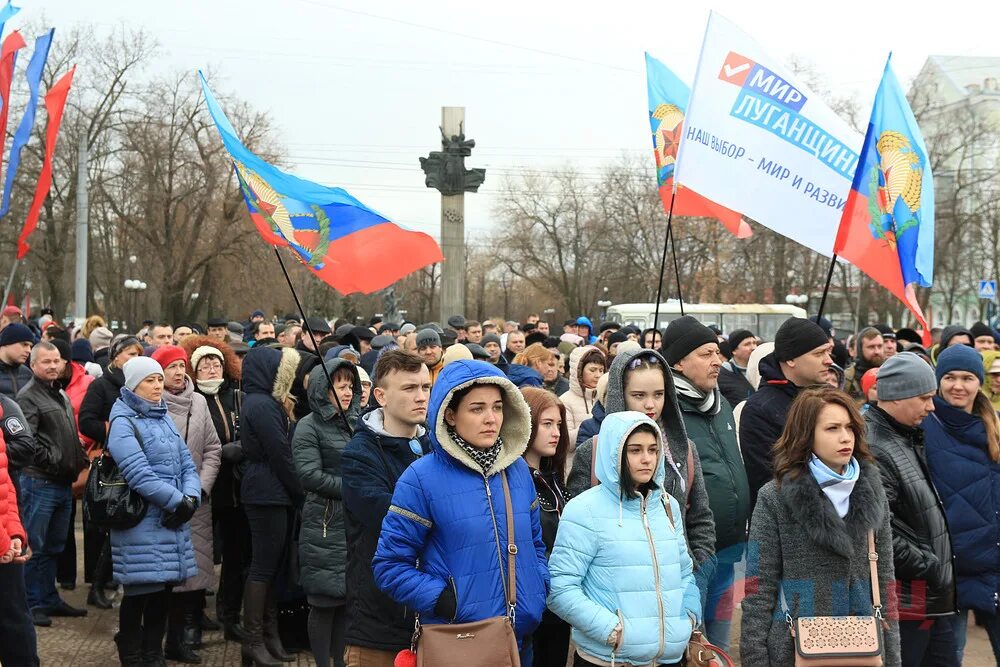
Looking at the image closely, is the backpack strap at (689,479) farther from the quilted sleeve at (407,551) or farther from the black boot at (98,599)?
the black boot at (98,599)

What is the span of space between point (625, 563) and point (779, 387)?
177 cm

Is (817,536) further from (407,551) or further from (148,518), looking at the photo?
(148,518)

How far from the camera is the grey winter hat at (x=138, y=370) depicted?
252 inches

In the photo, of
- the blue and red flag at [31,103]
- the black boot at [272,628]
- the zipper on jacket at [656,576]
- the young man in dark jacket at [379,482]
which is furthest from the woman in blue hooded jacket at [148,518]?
the zipper on jacket at [656,576]

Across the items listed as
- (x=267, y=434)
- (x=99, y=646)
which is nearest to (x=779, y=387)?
(x=267, y=434)

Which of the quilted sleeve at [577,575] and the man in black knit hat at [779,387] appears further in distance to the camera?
the man in black knit hat at [779,387]

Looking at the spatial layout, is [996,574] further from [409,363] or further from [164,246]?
[164,246]

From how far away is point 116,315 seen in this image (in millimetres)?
44250

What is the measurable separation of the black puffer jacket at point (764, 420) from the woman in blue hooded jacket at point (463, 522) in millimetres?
1765

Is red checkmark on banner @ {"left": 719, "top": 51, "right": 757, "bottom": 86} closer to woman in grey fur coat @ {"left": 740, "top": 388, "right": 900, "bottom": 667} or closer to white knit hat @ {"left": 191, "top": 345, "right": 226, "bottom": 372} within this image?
woman in grey fur coat @ {"left": 740, "top": 388, "right": 900, "bottom": 667}

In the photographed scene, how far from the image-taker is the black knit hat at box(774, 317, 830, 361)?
5551 millimetres

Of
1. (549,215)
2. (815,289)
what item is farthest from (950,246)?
(549,215)

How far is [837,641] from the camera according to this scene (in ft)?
14.1

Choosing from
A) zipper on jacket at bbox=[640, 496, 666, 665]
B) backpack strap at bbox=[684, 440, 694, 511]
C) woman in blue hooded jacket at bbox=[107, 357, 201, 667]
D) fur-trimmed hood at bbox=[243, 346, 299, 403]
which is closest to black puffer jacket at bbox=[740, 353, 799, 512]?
backpack strap at bbox=[684, 440, 694, 511]
